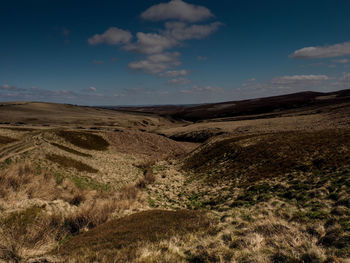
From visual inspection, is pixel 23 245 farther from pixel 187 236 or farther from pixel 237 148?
pixel 237 148

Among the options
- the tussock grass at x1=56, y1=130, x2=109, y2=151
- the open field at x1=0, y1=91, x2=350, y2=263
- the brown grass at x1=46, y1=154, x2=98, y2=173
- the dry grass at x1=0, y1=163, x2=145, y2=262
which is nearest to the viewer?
the open field at x1=0, y1=91, x2=350, y2=263

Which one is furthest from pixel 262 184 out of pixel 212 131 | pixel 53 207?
pixel 212 131

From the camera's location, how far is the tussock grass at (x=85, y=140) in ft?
133

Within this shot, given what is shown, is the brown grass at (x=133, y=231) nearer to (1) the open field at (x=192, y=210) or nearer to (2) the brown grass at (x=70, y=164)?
(1) the open field at (x=192, y=210)

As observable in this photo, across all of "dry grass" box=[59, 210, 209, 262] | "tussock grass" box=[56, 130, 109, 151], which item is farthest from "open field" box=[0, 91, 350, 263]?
"tussock grass" box=[56, 130, 109, 151]

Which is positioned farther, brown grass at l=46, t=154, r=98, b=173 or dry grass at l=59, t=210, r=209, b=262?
brown grass at l=46, t=154, r=98, b=173

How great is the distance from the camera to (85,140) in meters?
43.2

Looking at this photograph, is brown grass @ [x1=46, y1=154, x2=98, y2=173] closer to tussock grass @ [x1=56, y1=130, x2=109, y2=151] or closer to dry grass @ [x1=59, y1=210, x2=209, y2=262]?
tussock grass @ [x1=56, y1=130, x2=109, y2=151]

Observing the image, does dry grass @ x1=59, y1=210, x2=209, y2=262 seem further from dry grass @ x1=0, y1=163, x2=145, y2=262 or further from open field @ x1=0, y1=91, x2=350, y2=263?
dry grass @ x1=0, y1=163, x2=145, y2=262

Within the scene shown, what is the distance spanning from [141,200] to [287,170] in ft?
50.4

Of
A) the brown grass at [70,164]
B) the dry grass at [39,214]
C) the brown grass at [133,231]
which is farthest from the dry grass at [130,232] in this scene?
the brown grass at [70,164]

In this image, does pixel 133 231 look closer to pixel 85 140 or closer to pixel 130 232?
pixel 130 232

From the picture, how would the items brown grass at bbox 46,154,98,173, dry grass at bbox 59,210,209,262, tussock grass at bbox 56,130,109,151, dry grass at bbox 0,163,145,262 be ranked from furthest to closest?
1. tussock grass at bbox 56,130,109,151
2. brown grass at bbox 46,154,98,173
3. dry grass at bbox 0,163,145,262
4. dry grass at bbox 59,210,209,262

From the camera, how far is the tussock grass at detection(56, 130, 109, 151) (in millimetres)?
40513
